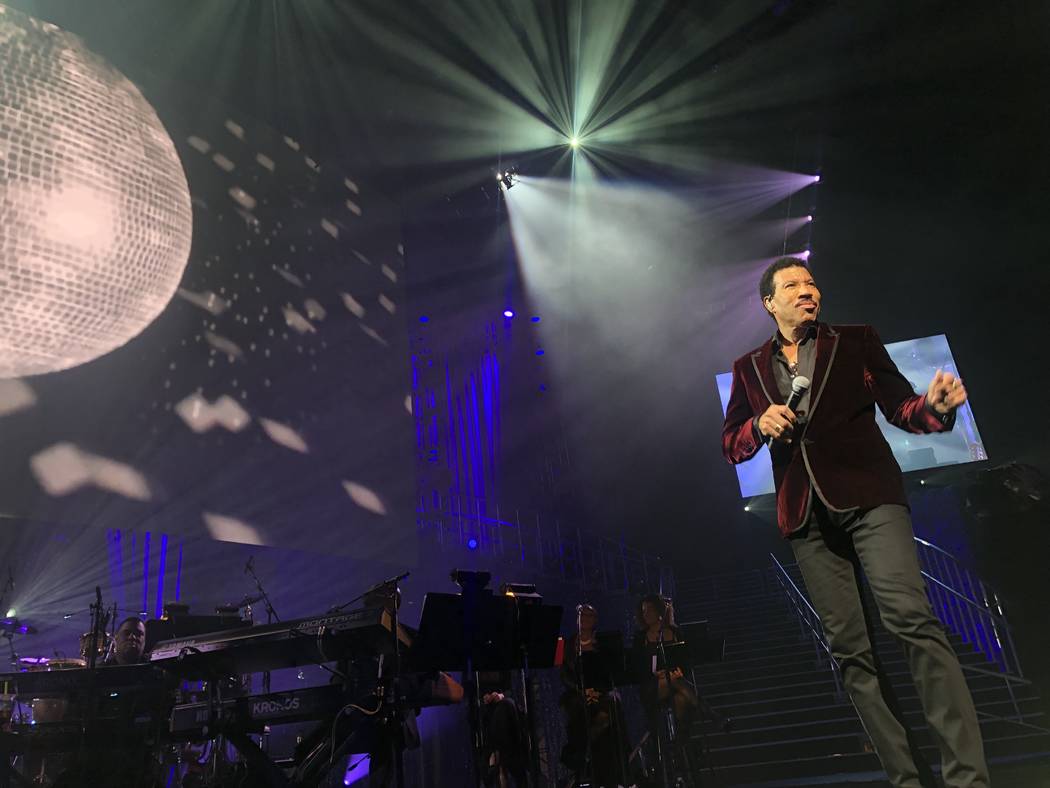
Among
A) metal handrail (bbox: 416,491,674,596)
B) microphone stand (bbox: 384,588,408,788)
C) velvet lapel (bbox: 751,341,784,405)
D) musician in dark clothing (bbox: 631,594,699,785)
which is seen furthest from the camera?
metal handrail (bbox: 416,491,674,596)

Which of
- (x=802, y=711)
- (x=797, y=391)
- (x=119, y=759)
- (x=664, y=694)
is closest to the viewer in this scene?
(x=797, y=391)

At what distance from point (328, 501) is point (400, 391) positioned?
56.3 inches

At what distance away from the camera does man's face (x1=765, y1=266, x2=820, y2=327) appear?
205 centimetres

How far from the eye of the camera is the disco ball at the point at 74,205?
153 inches

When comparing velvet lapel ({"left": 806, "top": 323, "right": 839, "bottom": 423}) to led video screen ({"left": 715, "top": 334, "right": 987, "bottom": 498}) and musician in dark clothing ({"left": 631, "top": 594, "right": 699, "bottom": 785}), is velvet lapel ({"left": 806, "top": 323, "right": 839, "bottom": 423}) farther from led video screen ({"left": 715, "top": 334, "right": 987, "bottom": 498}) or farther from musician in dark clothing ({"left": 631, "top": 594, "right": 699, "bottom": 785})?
led video screen ({"left": 715, "top": 334, "right": 987, "bottom": 498})

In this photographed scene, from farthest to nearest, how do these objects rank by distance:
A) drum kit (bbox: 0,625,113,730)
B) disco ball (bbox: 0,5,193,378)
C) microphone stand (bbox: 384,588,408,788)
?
1. disco ball (bbox: 0,5,193,378)
2. drum kit (bbox: 0,625,113,730)
3. microphone stand (bbox: 384,588,408,788)

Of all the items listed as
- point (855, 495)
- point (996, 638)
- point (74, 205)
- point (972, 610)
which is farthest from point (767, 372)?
point (972, 610)

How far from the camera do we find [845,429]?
187cm

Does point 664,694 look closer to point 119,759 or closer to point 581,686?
point 581,686

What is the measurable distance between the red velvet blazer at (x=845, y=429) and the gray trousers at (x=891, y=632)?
2.2 inches

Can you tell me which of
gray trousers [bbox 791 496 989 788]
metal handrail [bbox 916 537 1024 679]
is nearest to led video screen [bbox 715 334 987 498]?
metal handrail [bbox 916 537 1024 679]

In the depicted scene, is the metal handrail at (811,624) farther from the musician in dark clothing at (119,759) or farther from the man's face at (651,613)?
the musician in dark clothing at (119,759)

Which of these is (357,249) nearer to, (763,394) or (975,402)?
(763,394)

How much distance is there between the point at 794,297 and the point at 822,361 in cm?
23
